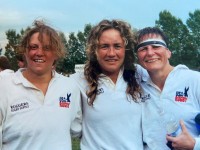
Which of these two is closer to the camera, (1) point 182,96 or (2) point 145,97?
(1) point 182,96

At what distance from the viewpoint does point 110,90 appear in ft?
13.1

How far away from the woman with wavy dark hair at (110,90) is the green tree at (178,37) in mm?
37601

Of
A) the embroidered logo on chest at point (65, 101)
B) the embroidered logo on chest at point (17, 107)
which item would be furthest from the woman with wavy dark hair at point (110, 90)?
the embroidered logo on chest at point (17, 107)

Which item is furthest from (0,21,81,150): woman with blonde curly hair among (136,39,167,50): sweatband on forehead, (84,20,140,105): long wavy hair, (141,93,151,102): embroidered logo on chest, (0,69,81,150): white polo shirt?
(136,39,167,50): sweatband on forehead

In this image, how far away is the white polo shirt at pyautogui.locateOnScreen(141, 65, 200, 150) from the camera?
12.5 ft

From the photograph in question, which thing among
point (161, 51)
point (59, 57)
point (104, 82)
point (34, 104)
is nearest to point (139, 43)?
point (161, 51)

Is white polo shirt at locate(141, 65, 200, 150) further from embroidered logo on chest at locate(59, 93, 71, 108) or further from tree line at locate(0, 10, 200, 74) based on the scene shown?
tree line at locate(0, 10, 200, 74)

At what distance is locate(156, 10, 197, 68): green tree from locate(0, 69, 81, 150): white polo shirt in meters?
38.2

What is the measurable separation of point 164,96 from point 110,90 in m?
0.52

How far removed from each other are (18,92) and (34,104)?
178 mm

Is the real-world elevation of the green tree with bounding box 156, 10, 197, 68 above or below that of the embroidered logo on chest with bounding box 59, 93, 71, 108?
below

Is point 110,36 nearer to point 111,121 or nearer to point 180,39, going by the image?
point 111,121

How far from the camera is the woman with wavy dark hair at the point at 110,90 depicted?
3.88 meters

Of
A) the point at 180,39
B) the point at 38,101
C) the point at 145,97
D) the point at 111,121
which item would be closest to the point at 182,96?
the point at 145,97
